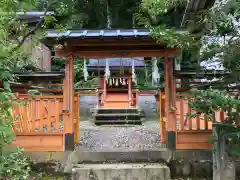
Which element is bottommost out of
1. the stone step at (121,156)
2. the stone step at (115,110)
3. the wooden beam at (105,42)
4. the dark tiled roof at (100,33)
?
the stone step at (121,156)

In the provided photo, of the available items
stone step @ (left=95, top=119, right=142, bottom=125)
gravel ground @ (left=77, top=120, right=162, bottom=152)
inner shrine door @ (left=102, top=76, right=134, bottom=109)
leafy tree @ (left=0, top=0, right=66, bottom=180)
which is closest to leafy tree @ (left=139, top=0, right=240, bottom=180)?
leafy tree @ (left=0, top=0, right=66, bottom=180)

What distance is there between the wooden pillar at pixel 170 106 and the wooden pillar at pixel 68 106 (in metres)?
1.93

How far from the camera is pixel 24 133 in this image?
6188 mm

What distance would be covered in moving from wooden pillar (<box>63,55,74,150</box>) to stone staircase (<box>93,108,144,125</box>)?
5.69 meters

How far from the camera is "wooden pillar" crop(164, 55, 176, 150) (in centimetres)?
625

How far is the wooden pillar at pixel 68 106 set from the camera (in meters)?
6.20

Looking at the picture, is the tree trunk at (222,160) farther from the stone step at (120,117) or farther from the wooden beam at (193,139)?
the stone step at (120,117)

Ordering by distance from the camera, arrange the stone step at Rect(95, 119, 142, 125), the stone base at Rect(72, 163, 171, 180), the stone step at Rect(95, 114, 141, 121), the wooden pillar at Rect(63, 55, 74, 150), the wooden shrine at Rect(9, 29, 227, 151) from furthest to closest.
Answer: the stone step at Rect(95, 114, 141, 121) < the stone step at Rect(95, 119, 142, 125) < the wooden pillar at Rect(63, 55, 74, 150) < the wooden shrine at Rect(9, 29, 227, 151) < the stone base at Rect(72, 163, 171, 180)

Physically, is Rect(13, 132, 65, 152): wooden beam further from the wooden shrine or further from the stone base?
the stone base

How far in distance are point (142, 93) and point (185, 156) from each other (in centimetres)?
1213

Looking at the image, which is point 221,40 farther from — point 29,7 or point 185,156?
point 29,7

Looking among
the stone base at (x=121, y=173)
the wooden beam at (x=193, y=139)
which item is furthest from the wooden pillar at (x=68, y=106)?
the wooden beam at (x=193, y=139)

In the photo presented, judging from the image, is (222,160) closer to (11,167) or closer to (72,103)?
(72,103)

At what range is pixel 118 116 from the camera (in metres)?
12.4
